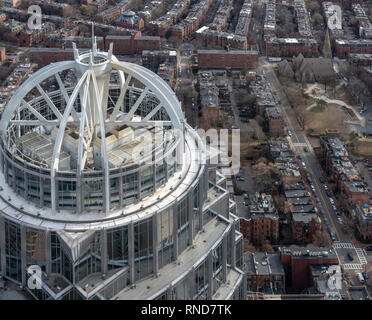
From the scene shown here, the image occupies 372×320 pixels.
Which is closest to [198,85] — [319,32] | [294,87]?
[294,87]

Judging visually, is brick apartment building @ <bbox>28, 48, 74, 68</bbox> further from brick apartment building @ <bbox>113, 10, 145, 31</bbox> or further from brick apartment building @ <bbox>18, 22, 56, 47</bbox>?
brick apartment building @ <bbox>113, 10, 145, 31</bbox>

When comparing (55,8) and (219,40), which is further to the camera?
(55,8)

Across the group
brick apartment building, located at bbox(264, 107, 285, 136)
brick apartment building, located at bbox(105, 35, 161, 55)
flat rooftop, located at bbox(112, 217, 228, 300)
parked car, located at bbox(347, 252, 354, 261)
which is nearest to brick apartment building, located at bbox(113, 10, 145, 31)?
brick apartment building, located at bbox(105, 35, 161, 55)

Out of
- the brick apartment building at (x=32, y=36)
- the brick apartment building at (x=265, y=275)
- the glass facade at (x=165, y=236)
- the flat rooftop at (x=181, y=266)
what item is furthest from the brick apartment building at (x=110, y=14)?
the glass facade at (x=165, y=236)

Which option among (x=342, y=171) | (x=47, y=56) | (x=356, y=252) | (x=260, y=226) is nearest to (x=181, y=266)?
(x=260, y=226)

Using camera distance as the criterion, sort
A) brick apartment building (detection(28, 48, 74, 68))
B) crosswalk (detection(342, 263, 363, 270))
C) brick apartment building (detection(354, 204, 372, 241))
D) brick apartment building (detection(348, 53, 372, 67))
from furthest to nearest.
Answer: brick apartment building (detection(348, 53, 372, 67)) → brick apartment building (detection(28, 48, 74, 68)) → brick apartment building (detection(354, 204, 372, 241)) → crosswalk (detection(342, 263, 363, 270))

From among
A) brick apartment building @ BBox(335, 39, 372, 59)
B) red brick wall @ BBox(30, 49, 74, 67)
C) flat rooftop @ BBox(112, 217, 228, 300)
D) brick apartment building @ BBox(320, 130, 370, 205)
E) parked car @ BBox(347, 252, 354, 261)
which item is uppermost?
flat rooftop @ BBox(112, 217, 228, 300)

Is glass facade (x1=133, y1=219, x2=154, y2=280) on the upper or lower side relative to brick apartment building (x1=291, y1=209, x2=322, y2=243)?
upper

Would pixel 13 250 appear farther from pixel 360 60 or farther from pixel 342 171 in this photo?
pixel 360 60
